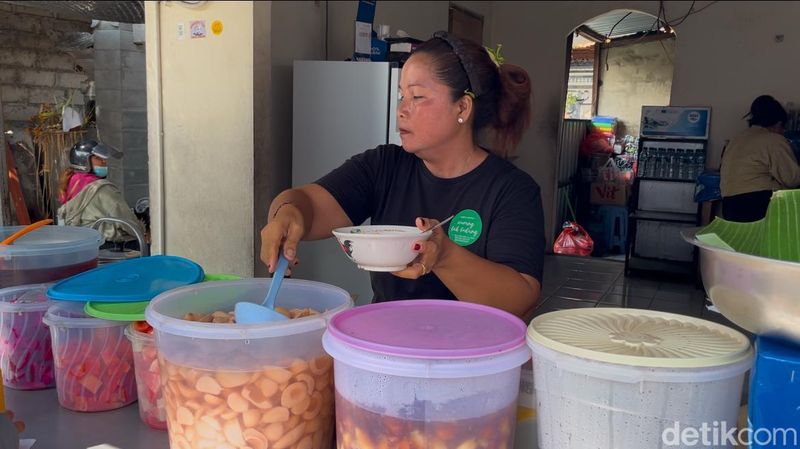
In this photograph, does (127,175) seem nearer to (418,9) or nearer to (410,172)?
(410,172)

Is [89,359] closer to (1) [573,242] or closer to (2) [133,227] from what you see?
(2) [133,227]

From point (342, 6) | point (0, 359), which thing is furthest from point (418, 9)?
point (0, 359)

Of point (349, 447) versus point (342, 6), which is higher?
point (342, 6)

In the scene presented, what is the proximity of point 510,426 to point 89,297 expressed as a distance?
0.69 metres

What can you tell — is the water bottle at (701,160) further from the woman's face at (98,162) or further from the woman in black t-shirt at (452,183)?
the woman's face at (98,162)

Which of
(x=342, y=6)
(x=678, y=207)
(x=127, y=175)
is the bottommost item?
(x=678, y=207)

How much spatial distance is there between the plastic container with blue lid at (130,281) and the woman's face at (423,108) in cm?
50

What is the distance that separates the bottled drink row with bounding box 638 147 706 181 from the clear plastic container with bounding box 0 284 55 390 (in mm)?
5090

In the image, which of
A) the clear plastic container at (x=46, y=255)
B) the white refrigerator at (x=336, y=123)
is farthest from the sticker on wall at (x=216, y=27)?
the white refrigerator at (x=336, y=123)

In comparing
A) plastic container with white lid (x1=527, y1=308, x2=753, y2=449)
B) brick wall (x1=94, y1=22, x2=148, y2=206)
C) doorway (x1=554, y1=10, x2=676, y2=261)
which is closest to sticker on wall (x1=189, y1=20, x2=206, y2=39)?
brick wall (x1=94, y1=22, x2=148, y2=206)

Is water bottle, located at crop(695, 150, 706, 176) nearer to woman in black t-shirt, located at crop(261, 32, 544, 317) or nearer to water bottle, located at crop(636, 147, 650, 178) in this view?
water bottle, located at crop(636, 147, 650, 178)

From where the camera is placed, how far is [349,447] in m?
0.72

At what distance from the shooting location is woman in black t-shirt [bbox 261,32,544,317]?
1162 millimetres

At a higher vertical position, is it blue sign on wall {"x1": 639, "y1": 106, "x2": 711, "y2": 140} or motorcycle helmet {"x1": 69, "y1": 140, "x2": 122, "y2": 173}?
blue sign on wall {"x1": 639, "y1": 106, "x2": 711, "y2": 140}
